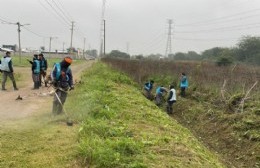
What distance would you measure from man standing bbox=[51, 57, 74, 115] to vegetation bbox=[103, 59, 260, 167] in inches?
199

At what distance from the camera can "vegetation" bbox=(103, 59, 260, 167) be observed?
12.9m

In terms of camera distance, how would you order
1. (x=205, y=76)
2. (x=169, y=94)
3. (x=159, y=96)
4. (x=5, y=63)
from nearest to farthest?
1. (x=5, y=63)
2. (x=169, y=94)
3. (x=159, y=96)
4. (x=205, y=76)

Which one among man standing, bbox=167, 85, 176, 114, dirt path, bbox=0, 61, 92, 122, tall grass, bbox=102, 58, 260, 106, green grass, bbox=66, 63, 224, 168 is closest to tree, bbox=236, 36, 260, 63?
tall grass, bbox=102, 58, 260, 106

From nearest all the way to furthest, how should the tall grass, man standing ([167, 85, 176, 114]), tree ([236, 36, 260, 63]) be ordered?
man standing ([167, 85, 176, 114]) < the tall grass < tree ([236, 36, 260, 63])

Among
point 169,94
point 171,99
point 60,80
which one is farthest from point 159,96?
point 60,80

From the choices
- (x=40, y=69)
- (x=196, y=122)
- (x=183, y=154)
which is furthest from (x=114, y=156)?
(x=40, y=69)

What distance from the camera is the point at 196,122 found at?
17.5 metres

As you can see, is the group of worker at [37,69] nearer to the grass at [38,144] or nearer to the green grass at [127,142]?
the green grass at [127,142]

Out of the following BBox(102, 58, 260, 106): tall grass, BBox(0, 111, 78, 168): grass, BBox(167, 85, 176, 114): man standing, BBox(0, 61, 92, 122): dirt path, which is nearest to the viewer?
BBox(0, 111, 78, 168): grass

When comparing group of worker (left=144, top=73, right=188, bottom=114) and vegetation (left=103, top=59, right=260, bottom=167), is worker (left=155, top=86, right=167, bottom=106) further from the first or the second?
vegetation (left=103, top=59, right=260, bottom=167)

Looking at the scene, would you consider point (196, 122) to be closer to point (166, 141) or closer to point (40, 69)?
point (40, 69)

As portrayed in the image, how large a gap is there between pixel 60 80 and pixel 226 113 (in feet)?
26.6

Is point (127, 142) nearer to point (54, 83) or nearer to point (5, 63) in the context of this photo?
point (54, 83)

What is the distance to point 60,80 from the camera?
37.0ft
